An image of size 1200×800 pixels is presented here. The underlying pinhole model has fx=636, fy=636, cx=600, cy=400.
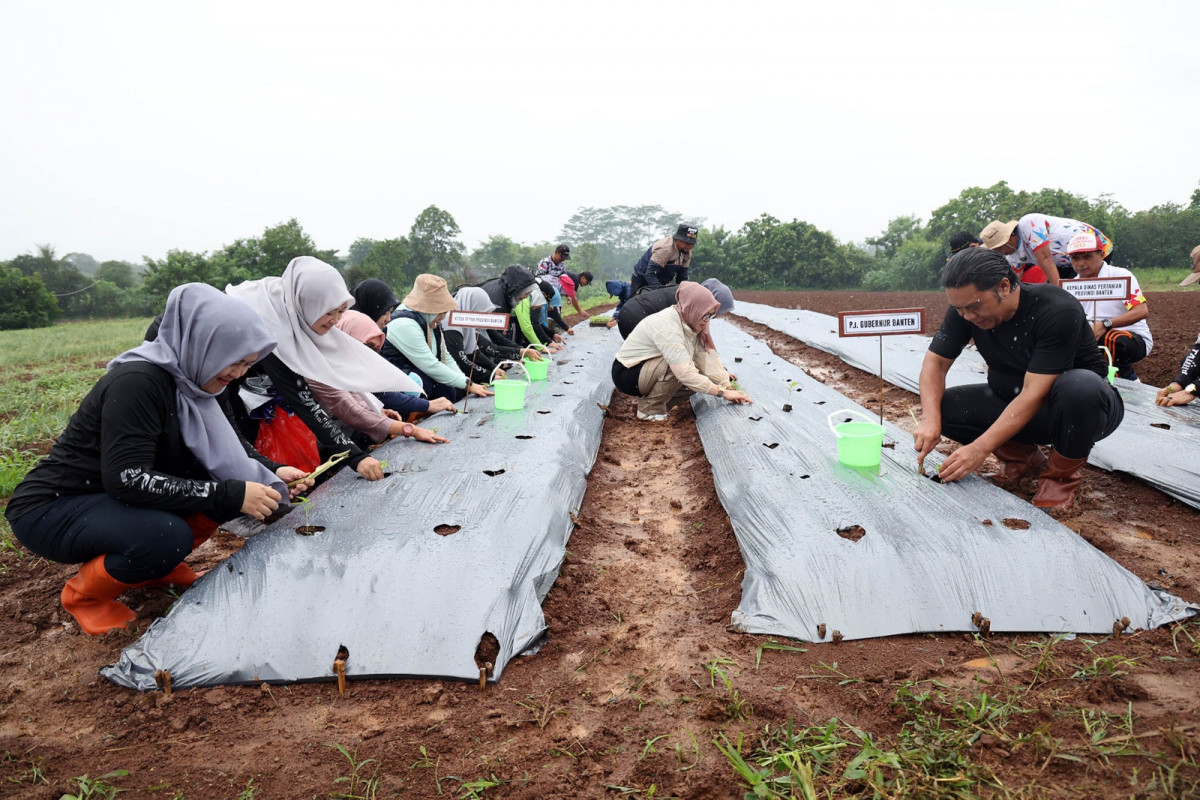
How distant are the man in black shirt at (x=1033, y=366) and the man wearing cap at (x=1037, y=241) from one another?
199 cm

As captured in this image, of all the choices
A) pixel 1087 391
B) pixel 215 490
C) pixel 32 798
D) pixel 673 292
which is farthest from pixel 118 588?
pixel 673 292

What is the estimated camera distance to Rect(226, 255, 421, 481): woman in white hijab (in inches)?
111

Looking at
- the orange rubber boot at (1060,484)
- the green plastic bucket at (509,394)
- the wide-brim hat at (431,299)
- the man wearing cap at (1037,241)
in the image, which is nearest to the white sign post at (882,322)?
the orange rubber boot at (1060,484)

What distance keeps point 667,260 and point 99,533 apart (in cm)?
519

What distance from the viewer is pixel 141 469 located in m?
2.01

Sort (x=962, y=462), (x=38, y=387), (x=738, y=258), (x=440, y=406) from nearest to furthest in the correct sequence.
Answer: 1. (x=962, y=462)
2. (x=440, y=406)
3. (x=38, y=387)
4. (x=738, y=258)

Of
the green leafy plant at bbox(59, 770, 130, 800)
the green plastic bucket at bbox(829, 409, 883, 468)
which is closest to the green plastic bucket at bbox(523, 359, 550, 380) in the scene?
the green plastic bucket at bbox(829, 409, 883, 468)

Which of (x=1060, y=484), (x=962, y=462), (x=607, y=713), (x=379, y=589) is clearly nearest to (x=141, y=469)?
(x=379, y=589)

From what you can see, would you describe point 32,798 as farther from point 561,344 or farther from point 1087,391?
point 561,344

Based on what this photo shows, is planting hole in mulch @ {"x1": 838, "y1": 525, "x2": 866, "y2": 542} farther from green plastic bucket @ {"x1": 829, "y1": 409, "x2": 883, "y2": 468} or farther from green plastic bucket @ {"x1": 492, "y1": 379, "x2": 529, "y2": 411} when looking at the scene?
green plastic bucket @ {"x1": 492, "y1": 379, "x2": 529, "y2": 411}

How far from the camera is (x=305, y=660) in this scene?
182 centimetres

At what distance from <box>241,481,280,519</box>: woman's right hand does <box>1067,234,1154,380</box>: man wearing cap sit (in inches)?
188

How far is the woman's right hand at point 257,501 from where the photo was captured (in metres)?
2.13

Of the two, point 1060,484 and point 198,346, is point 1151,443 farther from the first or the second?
point 198,346
